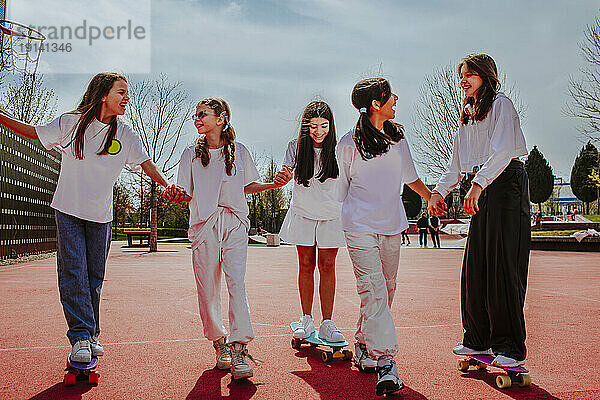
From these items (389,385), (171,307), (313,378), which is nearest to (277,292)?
(171,307)

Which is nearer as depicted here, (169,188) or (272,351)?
(169,188)

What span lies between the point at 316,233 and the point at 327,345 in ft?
3.12

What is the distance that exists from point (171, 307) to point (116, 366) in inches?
120

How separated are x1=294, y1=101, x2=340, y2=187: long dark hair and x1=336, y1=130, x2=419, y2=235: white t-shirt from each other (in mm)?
807

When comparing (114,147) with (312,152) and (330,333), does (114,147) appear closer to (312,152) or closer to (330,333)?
(312,152)

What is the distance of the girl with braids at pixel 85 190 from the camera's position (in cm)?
382

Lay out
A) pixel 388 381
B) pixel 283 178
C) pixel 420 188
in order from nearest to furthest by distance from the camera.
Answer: pixel 388 381
pixel 420 188
pixel 283 178

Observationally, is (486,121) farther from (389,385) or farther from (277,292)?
(277,292)

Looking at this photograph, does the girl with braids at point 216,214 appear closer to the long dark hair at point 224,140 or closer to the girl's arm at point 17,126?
the long dark hair at point 224,140

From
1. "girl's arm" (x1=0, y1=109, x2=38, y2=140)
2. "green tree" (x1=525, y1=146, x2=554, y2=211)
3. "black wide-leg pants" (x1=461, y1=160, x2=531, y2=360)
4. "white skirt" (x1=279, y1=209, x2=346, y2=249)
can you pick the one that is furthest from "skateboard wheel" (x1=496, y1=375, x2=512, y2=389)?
"green tree" (x1=525, y1=146, x2=554, y2=211)

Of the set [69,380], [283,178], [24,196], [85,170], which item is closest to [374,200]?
[283,178]

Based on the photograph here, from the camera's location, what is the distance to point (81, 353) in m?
3.64

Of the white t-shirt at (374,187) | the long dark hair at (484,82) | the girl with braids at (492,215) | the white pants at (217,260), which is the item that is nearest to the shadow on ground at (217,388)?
the white pants at (217,260)

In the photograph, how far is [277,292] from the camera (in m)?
8.93
